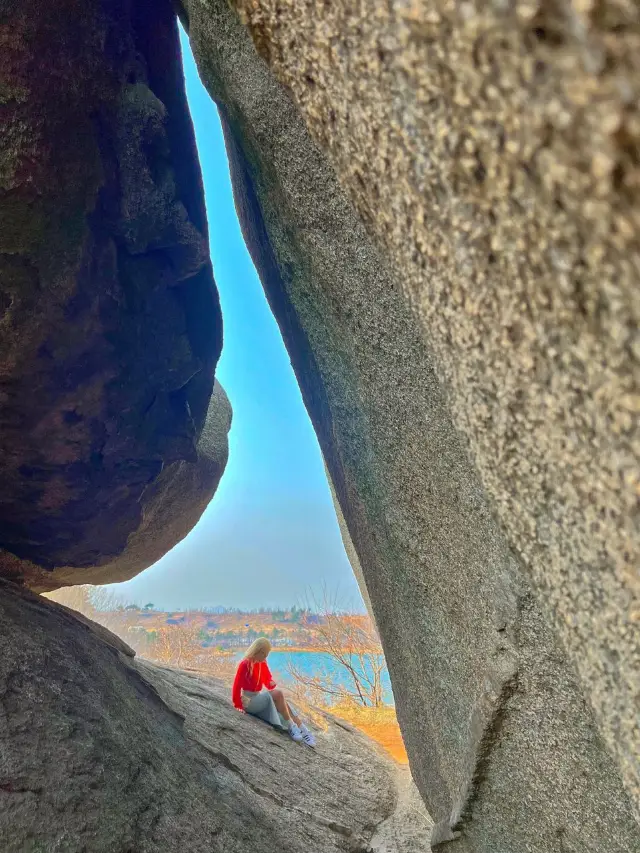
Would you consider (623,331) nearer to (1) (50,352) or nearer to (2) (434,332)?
(2) (434,332)

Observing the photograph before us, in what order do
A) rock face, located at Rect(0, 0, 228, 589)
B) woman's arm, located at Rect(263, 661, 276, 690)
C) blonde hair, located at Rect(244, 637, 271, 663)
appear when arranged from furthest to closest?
woman's arm, located at Rect(263, 661, 276, 690) < blonde hair, located at Rect(244, 637, 271, 663) < rock face, located at Rect(0, 0, 228, 589)

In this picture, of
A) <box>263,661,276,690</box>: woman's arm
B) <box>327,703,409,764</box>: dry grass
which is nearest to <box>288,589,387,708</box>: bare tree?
<box>327,703,409,764</box>: dry grass

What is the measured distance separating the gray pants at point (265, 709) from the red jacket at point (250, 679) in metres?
0.09

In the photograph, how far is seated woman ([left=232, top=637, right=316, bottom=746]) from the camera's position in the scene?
470cm

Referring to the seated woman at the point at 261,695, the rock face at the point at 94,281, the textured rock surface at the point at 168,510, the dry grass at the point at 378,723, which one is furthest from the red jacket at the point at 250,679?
the dry grass at the point at 378,723

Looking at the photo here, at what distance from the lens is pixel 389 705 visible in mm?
13797

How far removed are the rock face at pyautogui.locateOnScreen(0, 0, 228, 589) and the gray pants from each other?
1751 millimetres

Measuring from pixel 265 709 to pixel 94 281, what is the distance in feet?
12.0

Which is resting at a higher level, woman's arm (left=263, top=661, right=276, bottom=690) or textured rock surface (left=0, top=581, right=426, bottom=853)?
woman's arm (left=263, top=661, right=276, bottom=690)

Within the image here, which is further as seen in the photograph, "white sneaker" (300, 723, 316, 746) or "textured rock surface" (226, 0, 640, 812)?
"white sneaker" (300, 723, 316, 746)

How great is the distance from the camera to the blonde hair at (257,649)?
4.85m

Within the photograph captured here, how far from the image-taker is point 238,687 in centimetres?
483

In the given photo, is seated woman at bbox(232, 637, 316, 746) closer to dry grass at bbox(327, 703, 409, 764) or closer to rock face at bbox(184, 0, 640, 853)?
dry grass at bbox(327, 703, 409, 764)

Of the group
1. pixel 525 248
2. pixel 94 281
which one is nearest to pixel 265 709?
pixel 94 281
